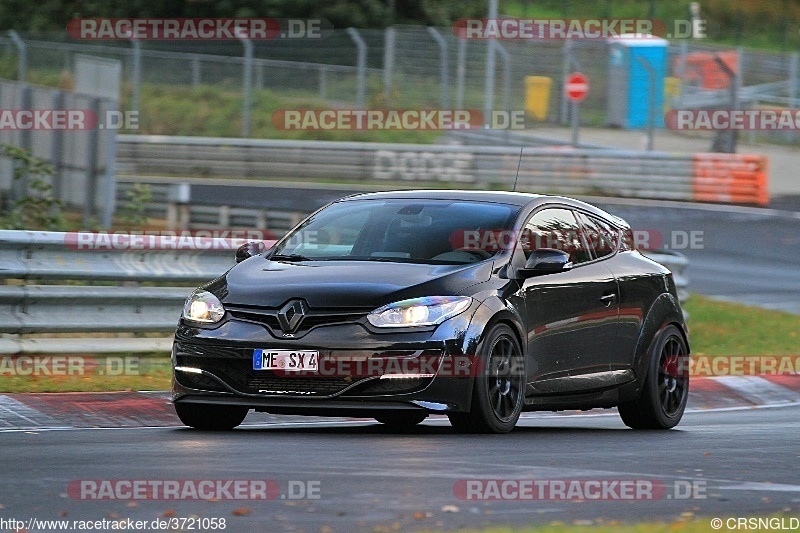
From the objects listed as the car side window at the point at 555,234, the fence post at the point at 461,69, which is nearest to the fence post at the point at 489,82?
the fence post at the point at 461,69

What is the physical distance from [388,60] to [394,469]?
2854 centimetres

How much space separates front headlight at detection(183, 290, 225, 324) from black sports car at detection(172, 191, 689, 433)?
0.03 feet

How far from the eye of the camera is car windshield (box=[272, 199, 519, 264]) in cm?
1005

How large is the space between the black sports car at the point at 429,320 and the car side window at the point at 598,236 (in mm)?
17

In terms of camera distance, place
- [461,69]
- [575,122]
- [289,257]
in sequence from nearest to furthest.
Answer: [289,257], [461,69], [575,122]

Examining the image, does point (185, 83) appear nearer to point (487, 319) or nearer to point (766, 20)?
point (766, 20)

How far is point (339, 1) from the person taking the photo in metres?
49.0

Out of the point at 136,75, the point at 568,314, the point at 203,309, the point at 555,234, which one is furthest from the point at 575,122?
the point at 203,309

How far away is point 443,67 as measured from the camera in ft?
118

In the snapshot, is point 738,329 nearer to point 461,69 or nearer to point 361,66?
point 461,69

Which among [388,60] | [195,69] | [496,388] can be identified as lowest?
[496,388]

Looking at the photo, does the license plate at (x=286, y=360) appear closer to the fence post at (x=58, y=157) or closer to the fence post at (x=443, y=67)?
the fence post at (x=58, y=157)

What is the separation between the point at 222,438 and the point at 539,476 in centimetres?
223

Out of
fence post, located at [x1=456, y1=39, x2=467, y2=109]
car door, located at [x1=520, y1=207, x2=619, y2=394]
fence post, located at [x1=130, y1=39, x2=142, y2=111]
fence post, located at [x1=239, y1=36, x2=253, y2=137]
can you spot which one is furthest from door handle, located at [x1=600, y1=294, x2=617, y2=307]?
fence post, located at [x1=130, y1=39, x2=142, y2=111]
